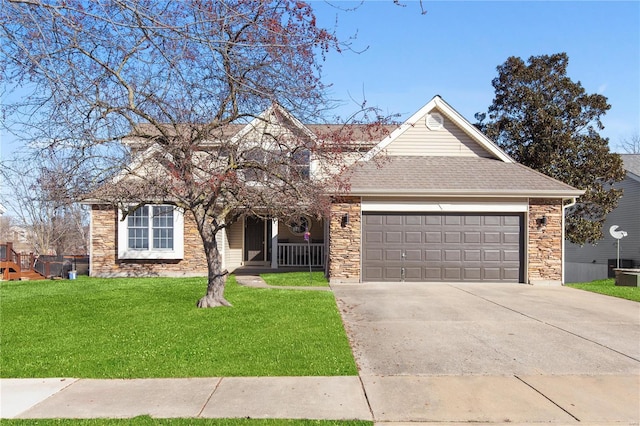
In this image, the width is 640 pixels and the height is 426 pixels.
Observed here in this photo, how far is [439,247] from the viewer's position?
15.3 meters

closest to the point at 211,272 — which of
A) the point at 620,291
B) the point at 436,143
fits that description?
the point at 436,143

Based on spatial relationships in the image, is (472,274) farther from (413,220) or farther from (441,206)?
(413,220)

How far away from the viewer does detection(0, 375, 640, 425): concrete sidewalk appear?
15.5ft

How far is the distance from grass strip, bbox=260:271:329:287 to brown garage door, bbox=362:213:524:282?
1534mm

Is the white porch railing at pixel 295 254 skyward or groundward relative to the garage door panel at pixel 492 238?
groundward

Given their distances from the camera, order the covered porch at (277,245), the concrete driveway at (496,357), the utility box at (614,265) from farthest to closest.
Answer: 1. the utility box at (614,265)
2. the covered porch at (277,245)
3. the concrete driveway at (496,357)

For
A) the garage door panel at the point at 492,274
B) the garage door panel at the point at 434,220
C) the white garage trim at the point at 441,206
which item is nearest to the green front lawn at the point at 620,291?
the garage door panel at the point at 492,274

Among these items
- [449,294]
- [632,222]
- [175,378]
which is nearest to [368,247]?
[449,294]

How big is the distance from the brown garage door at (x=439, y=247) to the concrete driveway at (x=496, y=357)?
3.07m

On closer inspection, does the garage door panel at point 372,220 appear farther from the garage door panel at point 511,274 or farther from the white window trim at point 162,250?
the white window trim at point 162,250

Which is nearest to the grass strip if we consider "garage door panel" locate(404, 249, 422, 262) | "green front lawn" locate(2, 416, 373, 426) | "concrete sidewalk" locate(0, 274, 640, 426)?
"garage door panel" locate(404, 249, 422, 262)

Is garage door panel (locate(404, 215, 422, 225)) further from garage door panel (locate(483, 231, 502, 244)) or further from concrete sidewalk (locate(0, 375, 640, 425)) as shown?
concrete sidewalk (locate(0, 375, 640, 425))

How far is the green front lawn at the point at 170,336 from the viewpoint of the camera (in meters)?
6.21

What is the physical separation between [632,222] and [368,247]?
1647 cm
